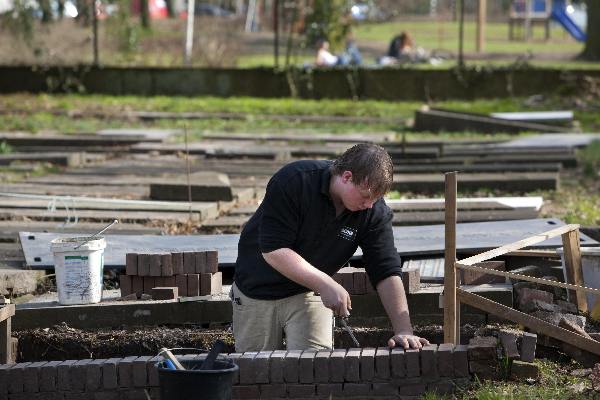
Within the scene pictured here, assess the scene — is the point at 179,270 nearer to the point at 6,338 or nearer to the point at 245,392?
the point at 6,338

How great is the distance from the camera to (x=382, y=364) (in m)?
4.86

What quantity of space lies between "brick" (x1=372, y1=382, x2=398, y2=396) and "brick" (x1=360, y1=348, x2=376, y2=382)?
4cm

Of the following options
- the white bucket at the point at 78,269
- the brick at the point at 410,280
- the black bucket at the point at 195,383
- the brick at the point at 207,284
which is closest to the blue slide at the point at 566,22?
the brick at the point at 410,280

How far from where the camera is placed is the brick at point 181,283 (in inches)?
253

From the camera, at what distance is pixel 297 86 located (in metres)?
21.2

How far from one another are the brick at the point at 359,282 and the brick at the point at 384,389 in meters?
1.30

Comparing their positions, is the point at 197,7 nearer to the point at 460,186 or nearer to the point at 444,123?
the point at 444,123

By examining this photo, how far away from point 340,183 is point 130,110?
50.3 ft

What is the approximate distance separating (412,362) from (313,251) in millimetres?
651

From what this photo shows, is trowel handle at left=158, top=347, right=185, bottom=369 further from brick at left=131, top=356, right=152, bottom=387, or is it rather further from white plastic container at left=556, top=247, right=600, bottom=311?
white plastic container at left=556, top=247, right=600, bottom=311

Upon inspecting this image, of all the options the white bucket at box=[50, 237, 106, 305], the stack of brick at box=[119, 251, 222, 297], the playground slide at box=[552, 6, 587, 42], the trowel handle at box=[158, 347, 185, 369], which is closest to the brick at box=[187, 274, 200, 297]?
the stack of brick at box=[119, 251, 222, 297]

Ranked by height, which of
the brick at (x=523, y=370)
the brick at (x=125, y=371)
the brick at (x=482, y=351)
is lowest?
the brick at (x=523, y=370)

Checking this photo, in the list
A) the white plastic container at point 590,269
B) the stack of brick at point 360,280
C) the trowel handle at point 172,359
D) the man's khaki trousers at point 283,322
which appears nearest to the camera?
the trowel handle at point 172,359

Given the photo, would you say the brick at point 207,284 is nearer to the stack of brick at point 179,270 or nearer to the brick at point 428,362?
the stack of brick at point 179,270
